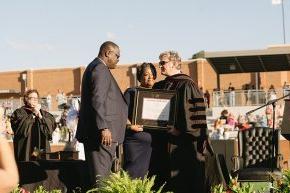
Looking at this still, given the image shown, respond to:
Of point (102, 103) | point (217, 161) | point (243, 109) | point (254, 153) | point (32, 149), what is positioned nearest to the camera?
point (102, 103)

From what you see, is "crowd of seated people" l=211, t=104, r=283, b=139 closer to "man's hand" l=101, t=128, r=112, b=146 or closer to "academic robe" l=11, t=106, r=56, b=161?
"academic robe" l=11, t=106, r=56, b=161

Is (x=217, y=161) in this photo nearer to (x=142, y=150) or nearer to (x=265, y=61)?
(x=142, y=150)

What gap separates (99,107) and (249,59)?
2176 centimetres

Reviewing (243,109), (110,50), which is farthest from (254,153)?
(243,109)

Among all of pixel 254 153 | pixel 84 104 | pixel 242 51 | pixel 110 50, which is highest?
pixel 242 51

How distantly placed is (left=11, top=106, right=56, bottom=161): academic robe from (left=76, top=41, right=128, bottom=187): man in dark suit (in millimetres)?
3178

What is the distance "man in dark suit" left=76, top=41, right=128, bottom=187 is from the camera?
249 inches

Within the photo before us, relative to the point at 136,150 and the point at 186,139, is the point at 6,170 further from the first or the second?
the point at 136,150

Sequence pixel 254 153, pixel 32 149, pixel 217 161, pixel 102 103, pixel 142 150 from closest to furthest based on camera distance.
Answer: pixel 102 103, pixel 142 150, pixel 217 161, pixel 32 149, pixel 254 153

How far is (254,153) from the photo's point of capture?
12.6m

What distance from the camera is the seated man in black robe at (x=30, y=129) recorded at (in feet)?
31.4

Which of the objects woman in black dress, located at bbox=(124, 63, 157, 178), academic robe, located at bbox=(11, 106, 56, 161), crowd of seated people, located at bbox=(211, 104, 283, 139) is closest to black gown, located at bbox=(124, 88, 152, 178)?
woman in black dress, located at bbox=(124, 63, 157, 178)

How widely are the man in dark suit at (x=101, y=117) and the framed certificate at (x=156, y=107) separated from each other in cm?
34

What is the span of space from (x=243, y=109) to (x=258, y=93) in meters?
0.93
